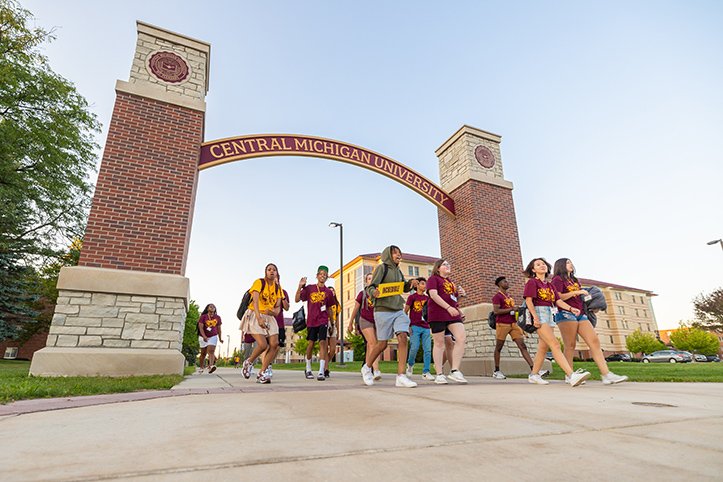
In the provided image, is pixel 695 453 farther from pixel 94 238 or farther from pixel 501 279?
pixel 94 238

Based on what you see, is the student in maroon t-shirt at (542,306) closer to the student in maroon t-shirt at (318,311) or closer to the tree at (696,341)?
the student in maroon t-shirt at (318,311)

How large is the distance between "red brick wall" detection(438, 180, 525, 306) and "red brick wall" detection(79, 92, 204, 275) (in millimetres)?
7203

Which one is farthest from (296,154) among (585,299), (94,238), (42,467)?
(42,467)

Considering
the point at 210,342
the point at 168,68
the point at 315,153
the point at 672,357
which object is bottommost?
the point at 672,357

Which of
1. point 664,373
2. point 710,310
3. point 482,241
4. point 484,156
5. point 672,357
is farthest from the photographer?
point 672,357

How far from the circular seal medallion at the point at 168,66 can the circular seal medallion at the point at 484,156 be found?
323 inches

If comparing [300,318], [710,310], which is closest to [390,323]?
[300,318]

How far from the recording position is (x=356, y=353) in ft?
121

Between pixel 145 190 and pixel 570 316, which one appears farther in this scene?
pixel 145 190

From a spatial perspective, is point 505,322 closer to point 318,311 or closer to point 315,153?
point 318,311

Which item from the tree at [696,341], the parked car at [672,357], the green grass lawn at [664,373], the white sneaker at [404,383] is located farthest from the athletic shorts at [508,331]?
the tree at [696,341]

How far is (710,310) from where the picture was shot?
35344mm

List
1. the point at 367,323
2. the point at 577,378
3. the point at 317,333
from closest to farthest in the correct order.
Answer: the point at 577,378, the point at 367,323, the point at 317,333

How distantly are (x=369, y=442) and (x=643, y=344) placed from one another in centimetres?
6629
